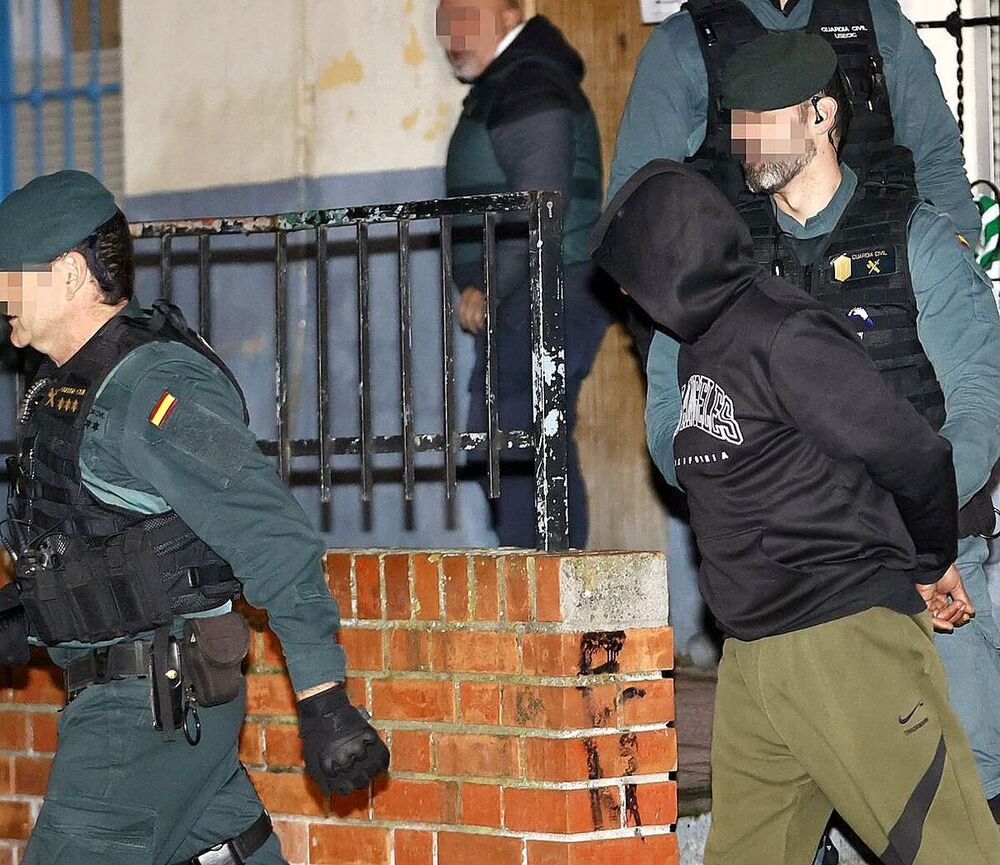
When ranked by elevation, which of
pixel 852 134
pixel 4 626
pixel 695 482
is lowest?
pixel 4 626

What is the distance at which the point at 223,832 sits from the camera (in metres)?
3.16

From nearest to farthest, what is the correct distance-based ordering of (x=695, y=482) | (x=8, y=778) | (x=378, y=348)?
(x=695, y=482), (x=8, y=778), (x=378, y=348)

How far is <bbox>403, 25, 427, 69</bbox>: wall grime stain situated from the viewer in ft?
21.9

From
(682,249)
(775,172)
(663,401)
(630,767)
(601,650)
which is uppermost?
(775,172)

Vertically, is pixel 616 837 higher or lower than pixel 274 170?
lower

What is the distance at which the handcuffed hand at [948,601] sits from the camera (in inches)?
120

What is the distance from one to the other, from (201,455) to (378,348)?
3.80 m

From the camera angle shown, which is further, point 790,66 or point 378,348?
point 378,348

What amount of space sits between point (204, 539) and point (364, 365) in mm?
1349

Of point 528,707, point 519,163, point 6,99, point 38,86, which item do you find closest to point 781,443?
point 528,707

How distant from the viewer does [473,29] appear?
6.28 metres

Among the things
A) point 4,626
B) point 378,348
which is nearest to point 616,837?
point 4,626

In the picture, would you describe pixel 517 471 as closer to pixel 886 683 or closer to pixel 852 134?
pixel 852 134

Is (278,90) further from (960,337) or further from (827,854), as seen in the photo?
(960,337)
